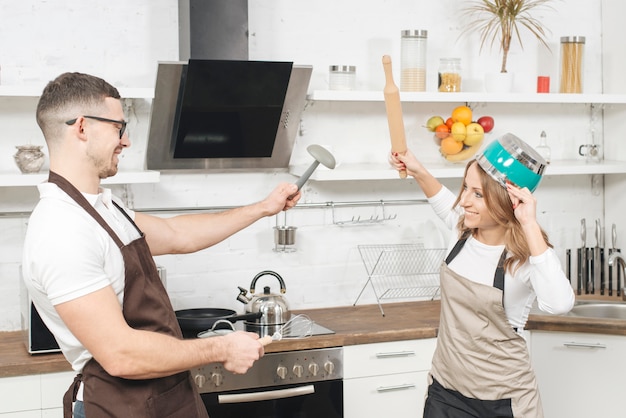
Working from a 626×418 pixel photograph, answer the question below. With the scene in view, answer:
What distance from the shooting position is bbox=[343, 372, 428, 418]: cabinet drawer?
3248 millimetres

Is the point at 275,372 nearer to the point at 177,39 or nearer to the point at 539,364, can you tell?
the point at 539,364

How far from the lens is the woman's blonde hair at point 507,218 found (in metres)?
2.49

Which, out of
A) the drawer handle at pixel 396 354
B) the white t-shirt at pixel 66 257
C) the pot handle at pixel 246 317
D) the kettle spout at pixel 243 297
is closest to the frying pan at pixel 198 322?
the pot handle at pixel 246 317

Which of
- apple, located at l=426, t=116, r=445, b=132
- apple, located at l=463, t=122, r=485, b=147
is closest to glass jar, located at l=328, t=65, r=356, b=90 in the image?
apple, located at l=426, t=116, r=445, b=132

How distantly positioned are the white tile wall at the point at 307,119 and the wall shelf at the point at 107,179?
0.28 m

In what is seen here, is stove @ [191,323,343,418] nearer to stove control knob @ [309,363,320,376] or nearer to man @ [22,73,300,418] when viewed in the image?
stove control knob @ [309,363,320,376]

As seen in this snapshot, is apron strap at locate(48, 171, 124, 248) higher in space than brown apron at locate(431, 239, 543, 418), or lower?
higher

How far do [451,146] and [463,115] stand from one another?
16 cm

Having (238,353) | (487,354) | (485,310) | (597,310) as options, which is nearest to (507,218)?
(485,310)

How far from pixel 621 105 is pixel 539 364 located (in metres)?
1.49

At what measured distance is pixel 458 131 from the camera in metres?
3.73

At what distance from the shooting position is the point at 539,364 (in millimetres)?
3461

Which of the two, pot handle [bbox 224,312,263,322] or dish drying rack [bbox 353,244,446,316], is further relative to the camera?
dish drying rack [bbox 353,244,446,316]

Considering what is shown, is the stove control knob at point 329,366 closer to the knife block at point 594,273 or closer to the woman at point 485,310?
the woman at point 485,310
